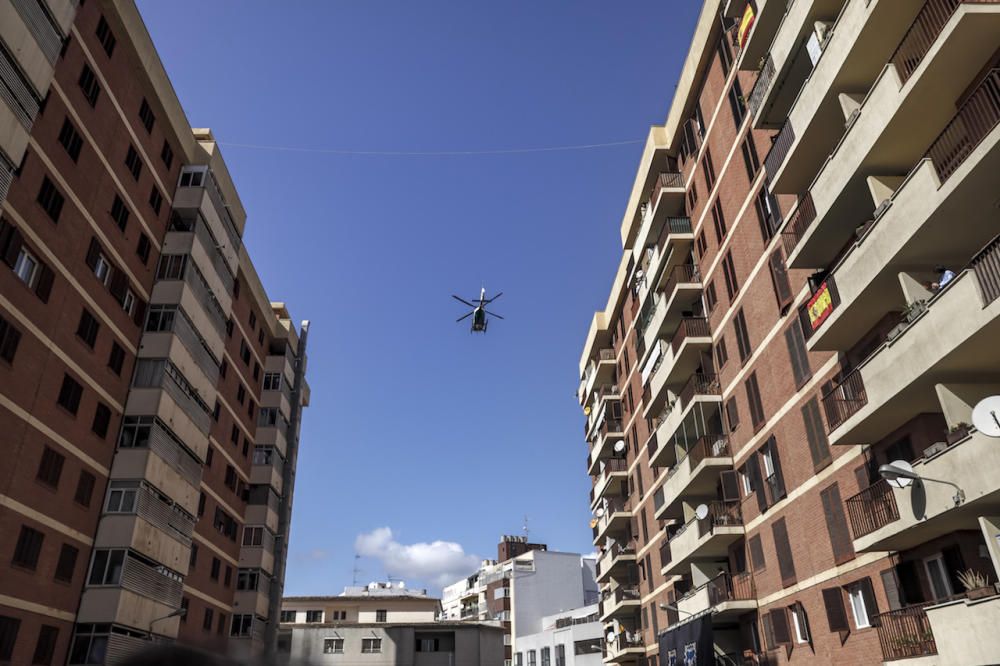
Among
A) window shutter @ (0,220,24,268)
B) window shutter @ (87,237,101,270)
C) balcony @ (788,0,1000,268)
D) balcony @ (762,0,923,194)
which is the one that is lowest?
balcony @ (788,0,1000,268)

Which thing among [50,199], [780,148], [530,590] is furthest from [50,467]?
[530,590]

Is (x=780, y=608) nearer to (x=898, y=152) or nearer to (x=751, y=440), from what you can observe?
(x=751, y=440)

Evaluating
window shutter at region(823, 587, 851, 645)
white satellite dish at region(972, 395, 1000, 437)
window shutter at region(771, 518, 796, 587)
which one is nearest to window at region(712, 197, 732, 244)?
window shutter at region(771, 518, 796, 587)

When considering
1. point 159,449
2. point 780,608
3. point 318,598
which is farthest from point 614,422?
point 318,598

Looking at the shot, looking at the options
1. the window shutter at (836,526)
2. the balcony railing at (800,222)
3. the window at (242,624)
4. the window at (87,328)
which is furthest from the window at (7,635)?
the balcony railing at (800,222)

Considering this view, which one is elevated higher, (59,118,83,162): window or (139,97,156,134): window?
(139,97,156,134): window

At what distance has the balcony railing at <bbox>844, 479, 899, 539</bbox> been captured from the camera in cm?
1916

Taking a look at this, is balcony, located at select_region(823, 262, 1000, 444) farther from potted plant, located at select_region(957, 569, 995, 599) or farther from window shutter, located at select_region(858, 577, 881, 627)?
A: window shutter, located at select_region(858, 577, 881, 627)

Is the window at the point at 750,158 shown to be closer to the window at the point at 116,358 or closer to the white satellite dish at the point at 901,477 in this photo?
the white satellite dish at the point at 901,477

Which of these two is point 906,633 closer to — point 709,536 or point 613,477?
point 709,536

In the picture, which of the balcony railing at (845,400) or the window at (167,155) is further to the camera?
the window at (167,155)

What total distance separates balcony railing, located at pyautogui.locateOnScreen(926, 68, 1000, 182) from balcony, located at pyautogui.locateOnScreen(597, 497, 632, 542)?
3721 cm

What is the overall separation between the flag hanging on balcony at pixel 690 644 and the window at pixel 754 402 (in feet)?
26.3

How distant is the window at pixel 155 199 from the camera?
37219mm
